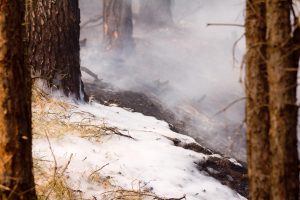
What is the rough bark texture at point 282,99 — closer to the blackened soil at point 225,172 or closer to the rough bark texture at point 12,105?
the rough bark texture at point 12,105

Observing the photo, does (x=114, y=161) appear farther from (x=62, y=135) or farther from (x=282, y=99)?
(x=282, y=99)

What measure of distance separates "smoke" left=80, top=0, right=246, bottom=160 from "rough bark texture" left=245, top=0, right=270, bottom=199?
3191 millimetres

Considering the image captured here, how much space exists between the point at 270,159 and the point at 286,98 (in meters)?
0.30

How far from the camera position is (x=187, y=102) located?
32.2ft

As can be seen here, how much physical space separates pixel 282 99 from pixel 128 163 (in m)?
2.15

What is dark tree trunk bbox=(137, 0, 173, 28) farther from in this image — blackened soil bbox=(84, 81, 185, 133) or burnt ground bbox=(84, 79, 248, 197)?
blackened soil bbox=(84, 81, 185, 133)

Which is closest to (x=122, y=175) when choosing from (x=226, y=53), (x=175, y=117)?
(x=175, y=117)

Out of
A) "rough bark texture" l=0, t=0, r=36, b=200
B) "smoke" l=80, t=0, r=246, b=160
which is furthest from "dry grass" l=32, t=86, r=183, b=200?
"smoke" l=80, t=0, r=246, b=160

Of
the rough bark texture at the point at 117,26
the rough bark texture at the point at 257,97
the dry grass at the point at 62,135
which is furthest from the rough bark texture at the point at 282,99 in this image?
the rough bark texture at the point at 117,26

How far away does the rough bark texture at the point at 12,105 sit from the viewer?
7.57 feet

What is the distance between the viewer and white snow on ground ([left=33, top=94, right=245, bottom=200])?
11.7 ft

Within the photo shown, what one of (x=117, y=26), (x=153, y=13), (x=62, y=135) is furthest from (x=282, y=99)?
(x=153, y=13)

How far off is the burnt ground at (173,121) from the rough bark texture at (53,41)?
152 cm

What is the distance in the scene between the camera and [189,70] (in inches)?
521
